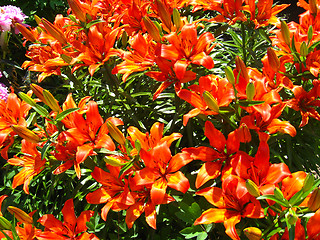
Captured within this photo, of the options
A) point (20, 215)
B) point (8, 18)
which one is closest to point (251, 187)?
point (20, 215)

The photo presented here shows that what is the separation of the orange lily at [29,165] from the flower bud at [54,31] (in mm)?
444

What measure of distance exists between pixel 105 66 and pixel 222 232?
795mm

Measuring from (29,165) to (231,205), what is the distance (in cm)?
74

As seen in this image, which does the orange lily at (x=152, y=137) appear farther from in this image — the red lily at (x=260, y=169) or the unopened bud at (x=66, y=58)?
the unopened bud at (x=66, y=58)

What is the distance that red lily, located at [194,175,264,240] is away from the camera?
83 centimetres

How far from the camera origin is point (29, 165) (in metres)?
1.17

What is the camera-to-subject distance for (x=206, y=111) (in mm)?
981

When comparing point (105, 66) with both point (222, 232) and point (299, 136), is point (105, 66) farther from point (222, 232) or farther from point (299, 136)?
point (299, 136)

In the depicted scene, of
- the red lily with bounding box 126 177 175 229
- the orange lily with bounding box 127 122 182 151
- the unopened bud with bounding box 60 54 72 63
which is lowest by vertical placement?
the red lily with bounding box 126 177 175 229

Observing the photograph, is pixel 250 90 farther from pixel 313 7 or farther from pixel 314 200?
pixel 313 7

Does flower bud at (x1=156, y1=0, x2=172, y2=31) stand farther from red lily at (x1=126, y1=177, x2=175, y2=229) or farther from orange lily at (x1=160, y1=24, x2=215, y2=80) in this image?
red lily at (x1=126, y1=177, x2=175, y2=229)

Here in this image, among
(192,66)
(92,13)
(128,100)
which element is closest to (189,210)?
(192,66)

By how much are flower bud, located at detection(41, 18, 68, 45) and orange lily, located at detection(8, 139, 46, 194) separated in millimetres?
444

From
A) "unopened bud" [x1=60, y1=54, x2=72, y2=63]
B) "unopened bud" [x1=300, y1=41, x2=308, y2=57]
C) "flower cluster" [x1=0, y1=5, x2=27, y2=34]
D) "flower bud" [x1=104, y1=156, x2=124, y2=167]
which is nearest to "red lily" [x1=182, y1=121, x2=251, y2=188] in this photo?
"flower bud" [x1=104, y1=156, x2=124, y2=167]
